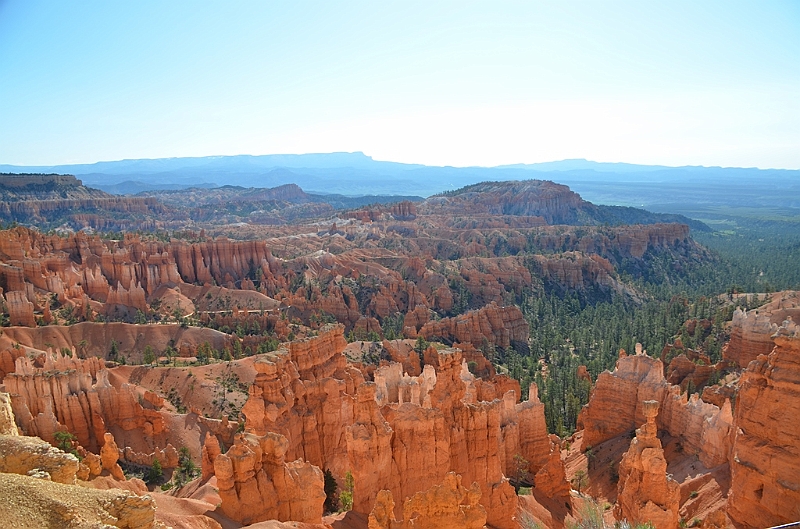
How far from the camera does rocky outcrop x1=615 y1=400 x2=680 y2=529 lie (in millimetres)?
15844

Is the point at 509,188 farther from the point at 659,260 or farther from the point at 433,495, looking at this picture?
the point at 433,495

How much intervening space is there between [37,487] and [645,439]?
47.0 ft

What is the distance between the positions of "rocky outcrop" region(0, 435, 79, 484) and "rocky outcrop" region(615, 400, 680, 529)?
44.4ft

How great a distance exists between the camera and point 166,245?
232 feet

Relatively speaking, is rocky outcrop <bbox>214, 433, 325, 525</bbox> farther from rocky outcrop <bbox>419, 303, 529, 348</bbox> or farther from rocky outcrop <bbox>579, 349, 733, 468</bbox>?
rocky outcrop <bbox>419, 303, 529, 348</bbox>

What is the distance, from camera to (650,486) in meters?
16.3

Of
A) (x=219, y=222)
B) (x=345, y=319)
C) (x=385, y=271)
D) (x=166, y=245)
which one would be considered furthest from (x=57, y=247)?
(x=219, y=222)

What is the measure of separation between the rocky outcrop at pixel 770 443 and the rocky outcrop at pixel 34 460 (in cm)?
1666

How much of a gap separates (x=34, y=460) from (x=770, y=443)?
17459 millimetres

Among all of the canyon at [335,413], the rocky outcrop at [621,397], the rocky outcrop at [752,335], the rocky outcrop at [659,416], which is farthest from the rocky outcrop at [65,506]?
the rocky outcrop at [752,335]

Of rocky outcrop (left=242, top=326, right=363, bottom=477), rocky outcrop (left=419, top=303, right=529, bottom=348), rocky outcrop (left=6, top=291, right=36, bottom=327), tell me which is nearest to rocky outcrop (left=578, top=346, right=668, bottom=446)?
rocky outcrop (left=242, top=326, right=363, bottom=477)

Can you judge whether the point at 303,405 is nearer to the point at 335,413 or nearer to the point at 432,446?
the point at 335,413

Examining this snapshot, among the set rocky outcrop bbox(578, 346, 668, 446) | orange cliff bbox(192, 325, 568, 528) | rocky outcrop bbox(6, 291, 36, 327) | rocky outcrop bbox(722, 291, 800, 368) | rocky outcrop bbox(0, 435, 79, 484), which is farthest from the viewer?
rocky outcrop bbox(6, 291, 36, 327)

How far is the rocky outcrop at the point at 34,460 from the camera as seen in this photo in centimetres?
1038
